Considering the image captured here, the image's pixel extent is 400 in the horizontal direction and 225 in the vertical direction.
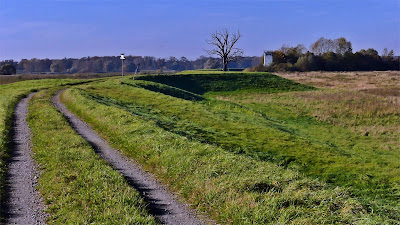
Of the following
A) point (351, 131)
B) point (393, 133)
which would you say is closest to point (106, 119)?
point (351, 131)

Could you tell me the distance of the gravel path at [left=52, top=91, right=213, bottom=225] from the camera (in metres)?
8.52

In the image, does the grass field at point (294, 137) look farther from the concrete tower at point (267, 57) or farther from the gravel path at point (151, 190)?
the concrete tower at point (267, 57)

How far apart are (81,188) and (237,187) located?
13.7ft

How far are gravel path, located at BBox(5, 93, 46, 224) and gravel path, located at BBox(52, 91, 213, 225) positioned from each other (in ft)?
8.37

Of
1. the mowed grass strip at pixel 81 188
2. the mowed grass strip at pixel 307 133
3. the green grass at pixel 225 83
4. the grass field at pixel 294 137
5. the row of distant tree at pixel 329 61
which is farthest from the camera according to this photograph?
the row of distant tree at pixel 329 61

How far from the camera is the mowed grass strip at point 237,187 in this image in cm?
806

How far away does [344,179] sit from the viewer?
642 inches

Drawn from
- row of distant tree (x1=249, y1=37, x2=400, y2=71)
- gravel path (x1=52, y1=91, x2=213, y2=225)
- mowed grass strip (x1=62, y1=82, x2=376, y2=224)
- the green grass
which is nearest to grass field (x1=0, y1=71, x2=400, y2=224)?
mowed grass strip (x1=62, y1=82, x2=376, y2=224)

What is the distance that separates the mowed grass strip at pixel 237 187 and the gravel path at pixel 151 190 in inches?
14.0

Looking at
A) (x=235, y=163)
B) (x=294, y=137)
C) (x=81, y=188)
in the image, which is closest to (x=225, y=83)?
(x=294, y=137)

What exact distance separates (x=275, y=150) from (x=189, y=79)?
47.2 meters

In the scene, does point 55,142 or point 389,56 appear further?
point 389,56

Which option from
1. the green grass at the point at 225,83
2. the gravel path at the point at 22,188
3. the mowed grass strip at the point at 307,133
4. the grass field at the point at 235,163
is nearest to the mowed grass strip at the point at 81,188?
the grass field at the point at 235,163

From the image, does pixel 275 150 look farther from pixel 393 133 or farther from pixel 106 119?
pixel 393 133
